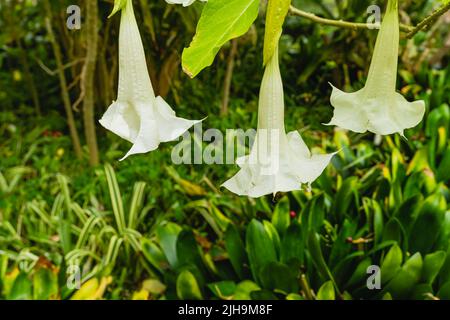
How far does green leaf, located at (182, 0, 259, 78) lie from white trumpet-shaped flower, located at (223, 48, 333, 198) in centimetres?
6

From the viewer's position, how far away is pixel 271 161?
0.54 meters

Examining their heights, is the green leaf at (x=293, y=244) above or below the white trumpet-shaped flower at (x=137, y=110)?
below

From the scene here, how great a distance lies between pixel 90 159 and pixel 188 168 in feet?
1.47

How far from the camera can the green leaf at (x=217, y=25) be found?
46 cm

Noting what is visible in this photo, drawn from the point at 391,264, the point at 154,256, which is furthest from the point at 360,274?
the point at 154,256

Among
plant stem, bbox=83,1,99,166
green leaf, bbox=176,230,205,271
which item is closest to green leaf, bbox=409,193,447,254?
green leaf, bbox=176,230,205,271

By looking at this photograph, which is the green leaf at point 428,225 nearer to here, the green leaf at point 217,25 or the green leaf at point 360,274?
the green leaf at point 360,274

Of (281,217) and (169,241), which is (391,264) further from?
(169,241)

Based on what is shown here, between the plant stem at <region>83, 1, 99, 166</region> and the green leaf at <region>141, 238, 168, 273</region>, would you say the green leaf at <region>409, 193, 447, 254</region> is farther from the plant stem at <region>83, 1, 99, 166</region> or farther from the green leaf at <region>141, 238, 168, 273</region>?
the plant stem at <region>83, 1, 99, 166</region>

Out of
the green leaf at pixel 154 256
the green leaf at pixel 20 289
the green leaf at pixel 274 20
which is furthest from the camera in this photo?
the green leaf at pixel 154 256

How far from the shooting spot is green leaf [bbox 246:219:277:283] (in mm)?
1632

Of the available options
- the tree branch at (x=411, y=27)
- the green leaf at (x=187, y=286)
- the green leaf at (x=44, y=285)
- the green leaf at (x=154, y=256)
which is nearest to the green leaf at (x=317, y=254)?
the green leaf at (x=187, y=286)

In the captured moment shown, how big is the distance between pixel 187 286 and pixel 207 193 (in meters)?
0.69

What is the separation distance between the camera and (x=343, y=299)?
1.58m
